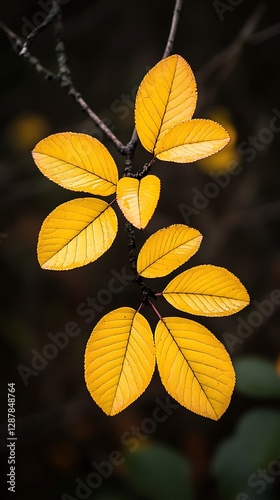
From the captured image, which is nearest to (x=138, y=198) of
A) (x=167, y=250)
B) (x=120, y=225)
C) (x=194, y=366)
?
(x=167, y=250)

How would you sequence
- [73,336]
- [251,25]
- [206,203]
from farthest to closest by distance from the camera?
[206,203] → [73,336] → [251,25]

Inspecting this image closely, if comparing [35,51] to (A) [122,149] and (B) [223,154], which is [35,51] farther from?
(A) [122,149]

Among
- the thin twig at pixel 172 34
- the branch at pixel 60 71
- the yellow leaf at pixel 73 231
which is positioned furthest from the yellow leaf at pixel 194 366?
the thin twig at pixel 172 34

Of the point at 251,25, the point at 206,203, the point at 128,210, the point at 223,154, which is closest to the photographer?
the point at 128,210

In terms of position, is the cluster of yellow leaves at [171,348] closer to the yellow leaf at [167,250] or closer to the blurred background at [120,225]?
the yellow leaf at [167,250]

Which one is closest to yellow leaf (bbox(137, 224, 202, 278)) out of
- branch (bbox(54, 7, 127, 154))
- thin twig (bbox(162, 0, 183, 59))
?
branch (bbox(54, 7, 127, 154))

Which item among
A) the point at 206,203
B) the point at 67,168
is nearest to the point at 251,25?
the point at 206,203

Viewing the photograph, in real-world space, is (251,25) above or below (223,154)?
above

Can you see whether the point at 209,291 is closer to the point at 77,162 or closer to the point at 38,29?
the point at 77,162
